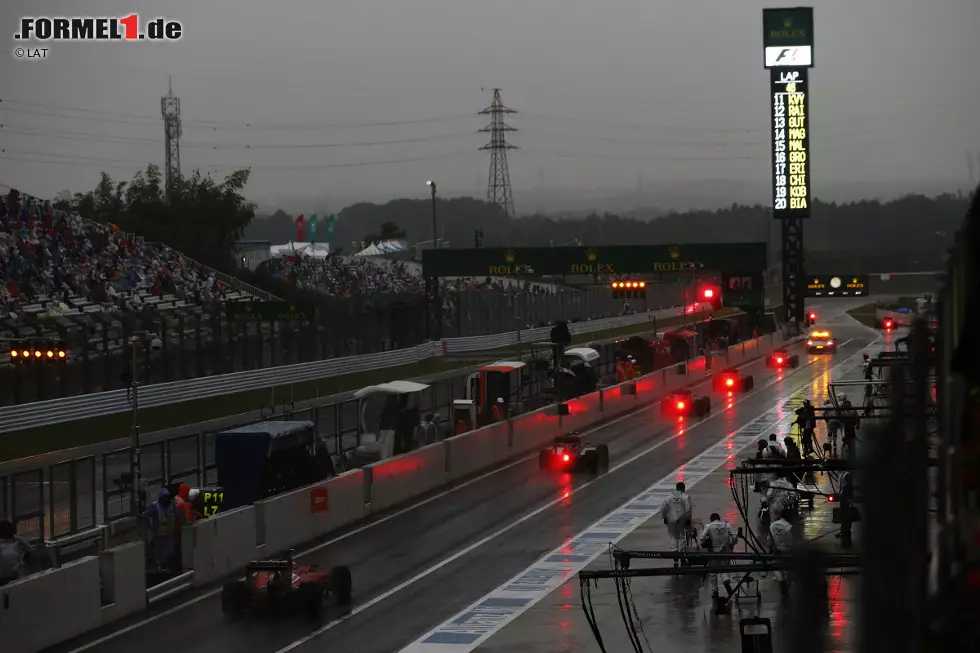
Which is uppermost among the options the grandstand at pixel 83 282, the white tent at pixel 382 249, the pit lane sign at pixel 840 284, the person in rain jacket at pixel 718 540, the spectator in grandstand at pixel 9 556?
the white tent at pixel 382 249

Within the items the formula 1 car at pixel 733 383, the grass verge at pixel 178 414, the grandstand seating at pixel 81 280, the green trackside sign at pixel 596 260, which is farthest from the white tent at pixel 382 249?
the grass verge at pixel 178 414

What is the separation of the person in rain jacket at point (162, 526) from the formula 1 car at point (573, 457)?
15.3m

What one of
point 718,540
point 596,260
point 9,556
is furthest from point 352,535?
point 596,260

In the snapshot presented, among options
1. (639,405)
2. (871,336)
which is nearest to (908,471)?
(639,405)

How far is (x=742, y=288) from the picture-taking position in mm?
76062

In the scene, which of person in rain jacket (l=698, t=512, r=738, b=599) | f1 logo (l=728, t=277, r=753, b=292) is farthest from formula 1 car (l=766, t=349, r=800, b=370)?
person in rain jacket (l=698, t=512, r=738, b=599)

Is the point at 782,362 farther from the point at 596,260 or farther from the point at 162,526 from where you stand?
the point at 162,526

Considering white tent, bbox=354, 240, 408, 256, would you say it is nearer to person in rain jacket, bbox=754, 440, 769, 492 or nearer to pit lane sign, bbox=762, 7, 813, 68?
pit lane sign, bbox=762, 7, 813, 68

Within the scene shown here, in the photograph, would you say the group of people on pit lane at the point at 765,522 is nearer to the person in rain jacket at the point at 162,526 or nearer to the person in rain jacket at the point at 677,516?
the person in rain jacket at the point at 677,516

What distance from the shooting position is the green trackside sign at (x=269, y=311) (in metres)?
51.0

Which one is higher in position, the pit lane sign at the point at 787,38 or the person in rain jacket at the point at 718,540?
the pit lane sign at the point at 787,38

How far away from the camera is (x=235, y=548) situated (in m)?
23.5

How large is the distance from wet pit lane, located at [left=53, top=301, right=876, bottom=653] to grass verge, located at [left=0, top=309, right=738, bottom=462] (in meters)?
6.44

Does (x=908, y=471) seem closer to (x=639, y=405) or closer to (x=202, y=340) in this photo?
(x=202, y=340)
